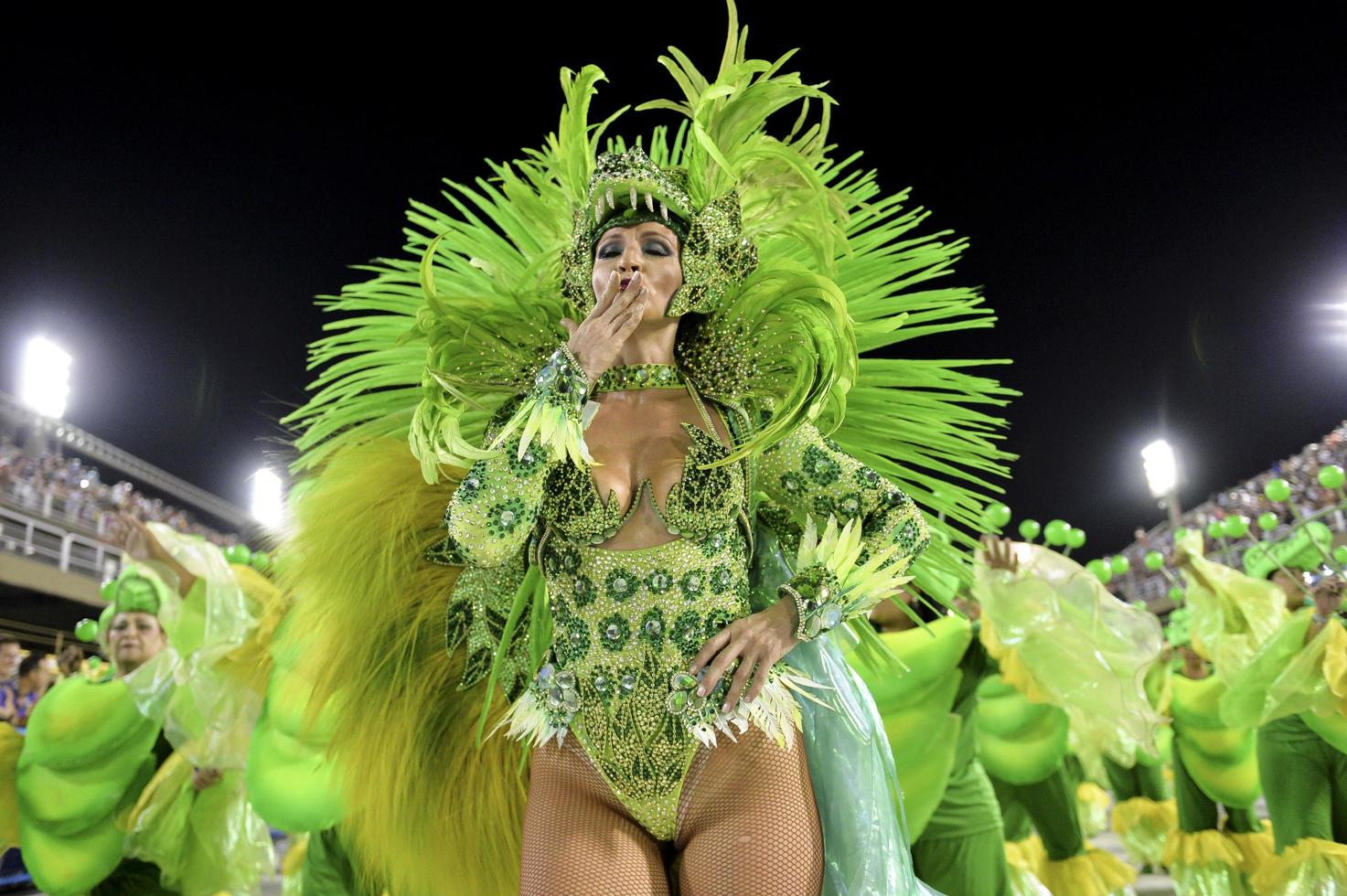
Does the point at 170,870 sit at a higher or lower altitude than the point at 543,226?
lower

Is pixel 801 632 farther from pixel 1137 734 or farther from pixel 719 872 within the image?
pixel 1137 734

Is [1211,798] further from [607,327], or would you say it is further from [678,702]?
[607,327]

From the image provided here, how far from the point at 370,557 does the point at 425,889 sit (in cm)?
64

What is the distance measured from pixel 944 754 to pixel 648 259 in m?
2.40

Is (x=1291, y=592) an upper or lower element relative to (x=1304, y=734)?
upper

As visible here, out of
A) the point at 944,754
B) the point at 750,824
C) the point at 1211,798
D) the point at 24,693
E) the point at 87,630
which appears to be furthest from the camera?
the point at 24,693

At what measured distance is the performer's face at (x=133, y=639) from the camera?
4535mm

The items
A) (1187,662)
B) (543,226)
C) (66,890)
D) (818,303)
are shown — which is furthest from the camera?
(1187,662)

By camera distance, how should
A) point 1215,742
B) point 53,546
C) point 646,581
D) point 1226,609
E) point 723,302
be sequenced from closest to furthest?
point 646,581, point 723,302, point 1226,609, point 1215,742, point 53,546

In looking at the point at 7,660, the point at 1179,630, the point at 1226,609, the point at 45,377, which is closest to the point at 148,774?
the point at 7,660

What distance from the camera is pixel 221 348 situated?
1013cm

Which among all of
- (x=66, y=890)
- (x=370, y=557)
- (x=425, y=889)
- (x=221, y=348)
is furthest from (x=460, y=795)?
(x=221, y=348)

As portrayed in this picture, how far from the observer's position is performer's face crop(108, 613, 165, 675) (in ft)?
14.9

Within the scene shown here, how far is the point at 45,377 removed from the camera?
683 inches
